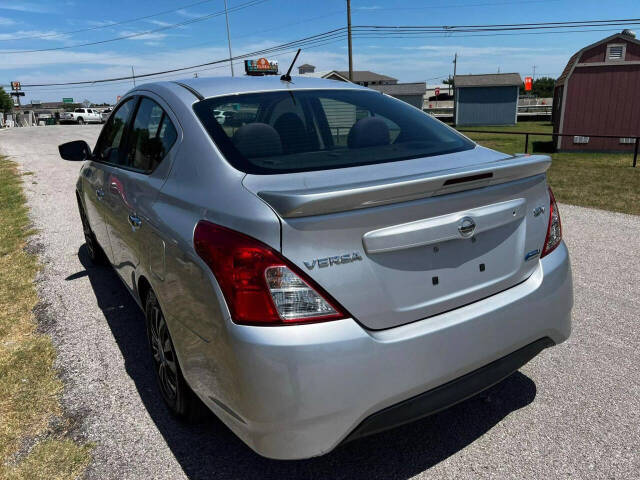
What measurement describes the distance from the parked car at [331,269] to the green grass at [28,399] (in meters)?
0.57

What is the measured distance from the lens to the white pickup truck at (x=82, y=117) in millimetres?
56116

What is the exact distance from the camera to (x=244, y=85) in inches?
114

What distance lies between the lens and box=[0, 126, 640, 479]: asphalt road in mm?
2303

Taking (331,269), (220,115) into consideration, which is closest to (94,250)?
(220,115)

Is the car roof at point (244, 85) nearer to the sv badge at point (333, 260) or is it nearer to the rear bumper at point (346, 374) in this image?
the sv badge at point (333, 260)

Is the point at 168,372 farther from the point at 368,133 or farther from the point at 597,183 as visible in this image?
the point at 597,183

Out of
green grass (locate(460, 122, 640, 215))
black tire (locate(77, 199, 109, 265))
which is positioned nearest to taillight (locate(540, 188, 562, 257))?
black tire (locate(77, 199, 109, 265))

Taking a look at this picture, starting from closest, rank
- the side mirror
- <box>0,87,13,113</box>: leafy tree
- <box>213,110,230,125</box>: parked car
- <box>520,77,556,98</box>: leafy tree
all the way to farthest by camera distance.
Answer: <box>213,110,230,125</box>: parked car < the side mirror < <box>0,87,13,113</box>: leafy tree < <box>520,77,556,98</box>: leafy tree

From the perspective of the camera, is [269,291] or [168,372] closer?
[269,291]

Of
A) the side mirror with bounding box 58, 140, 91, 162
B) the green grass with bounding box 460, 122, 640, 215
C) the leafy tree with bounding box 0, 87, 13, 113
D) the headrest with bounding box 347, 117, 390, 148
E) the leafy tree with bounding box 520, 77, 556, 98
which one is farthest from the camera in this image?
the leafy tree with bounding box 520, 77, 556, 98

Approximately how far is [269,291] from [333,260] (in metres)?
0.25

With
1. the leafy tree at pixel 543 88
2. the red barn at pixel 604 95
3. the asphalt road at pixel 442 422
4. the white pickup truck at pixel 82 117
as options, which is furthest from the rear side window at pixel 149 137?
the leafy tree at pixel 543 88

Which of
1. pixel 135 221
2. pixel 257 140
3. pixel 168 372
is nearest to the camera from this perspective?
pixel 257 140

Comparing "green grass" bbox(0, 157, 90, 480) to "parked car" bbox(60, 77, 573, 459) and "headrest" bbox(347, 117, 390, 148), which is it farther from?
"headrest" bbox(347, 117, 390, 148)
